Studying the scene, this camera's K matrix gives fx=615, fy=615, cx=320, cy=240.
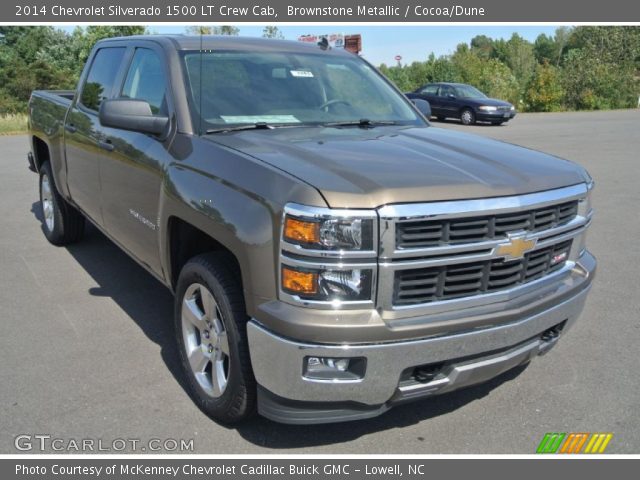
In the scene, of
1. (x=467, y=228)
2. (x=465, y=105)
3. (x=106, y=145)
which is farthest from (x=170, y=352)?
(x=465, y=105)

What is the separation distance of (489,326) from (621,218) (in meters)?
5.81

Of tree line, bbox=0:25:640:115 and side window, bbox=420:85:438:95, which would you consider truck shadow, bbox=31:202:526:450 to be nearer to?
side window, bbox=420:85:438:95

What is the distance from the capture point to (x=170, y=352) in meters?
4.04

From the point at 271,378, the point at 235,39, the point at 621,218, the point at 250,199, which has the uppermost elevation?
the point at 235,39

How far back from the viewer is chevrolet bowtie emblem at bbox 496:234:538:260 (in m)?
2.75

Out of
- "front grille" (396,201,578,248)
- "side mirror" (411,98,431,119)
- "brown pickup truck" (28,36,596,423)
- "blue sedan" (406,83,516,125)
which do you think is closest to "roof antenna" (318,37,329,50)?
"brown pickup truck" (28,36,596,423)

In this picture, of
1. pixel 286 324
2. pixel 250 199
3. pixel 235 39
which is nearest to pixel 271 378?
pixel 286 324

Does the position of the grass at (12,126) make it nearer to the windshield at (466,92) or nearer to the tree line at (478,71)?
the tree line at (478,71)

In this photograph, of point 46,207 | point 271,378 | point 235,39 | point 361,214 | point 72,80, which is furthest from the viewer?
point 72,80

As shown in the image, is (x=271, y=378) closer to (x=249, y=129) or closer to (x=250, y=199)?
(x=250, y=199)

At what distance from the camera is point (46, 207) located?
21.7ft

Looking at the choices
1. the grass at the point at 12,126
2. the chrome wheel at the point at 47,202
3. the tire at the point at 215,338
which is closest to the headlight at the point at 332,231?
the tire at the point at 215,338

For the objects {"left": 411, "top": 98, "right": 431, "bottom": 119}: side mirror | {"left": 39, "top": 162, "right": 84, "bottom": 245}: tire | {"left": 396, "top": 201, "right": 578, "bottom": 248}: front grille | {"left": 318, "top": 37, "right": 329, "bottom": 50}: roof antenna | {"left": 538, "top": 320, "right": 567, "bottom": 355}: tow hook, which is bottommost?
{"left": 39, "top": 162, "right": 84, "bottom": 245}: tire

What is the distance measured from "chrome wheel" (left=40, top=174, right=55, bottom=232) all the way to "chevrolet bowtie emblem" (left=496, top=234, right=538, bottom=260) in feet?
16.5
